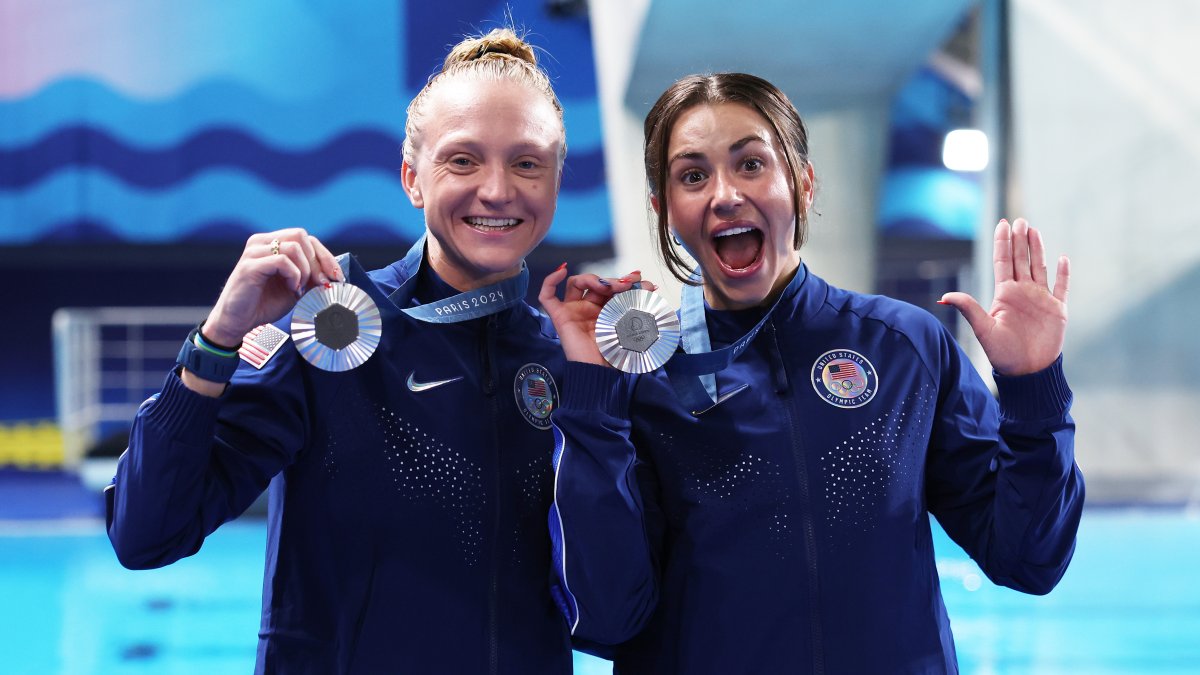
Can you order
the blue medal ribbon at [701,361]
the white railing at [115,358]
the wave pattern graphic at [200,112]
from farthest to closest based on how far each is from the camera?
the wave pattern graphic at [200,112], the white railing at [115,358], the blue medal ribbon at [701,361]

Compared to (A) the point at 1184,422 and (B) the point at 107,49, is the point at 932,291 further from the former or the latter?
(B) the point at 107,49

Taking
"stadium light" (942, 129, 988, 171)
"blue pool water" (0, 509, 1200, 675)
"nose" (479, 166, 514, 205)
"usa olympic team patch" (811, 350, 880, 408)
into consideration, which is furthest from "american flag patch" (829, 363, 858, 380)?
"stadium light" (942, 129, 988, 171)

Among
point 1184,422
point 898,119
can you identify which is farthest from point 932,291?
point 1184,422

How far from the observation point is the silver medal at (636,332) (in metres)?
1.56

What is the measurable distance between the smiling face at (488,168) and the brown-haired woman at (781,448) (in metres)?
0.12

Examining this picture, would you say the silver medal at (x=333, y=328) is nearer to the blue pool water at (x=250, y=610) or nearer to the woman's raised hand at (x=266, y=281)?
the woman's raised hand at (x=266, y=281)

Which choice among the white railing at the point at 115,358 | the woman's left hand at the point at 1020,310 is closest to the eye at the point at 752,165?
the woman's left hand at the point at 1020,310

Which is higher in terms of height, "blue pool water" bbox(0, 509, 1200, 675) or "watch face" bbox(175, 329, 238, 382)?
"watch face" bbox(175, 329, 238, 382)

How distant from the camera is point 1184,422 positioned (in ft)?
24.6

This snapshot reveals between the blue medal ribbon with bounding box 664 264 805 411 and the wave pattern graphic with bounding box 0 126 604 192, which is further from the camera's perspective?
the wave pattern graphic with bounding box 0 126 604 192

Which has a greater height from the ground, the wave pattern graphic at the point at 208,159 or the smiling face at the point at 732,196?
the wave pattern graphic at the point at 208,159

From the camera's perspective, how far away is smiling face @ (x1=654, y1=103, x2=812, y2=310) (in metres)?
1.70

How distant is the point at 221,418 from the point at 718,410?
2.47ft

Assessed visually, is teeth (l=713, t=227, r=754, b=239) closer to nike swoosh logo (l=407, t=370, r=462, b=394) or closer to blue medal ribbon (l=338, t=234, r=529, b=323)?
blue medal ribbon (l=338, t=234, r=529, b=323)
